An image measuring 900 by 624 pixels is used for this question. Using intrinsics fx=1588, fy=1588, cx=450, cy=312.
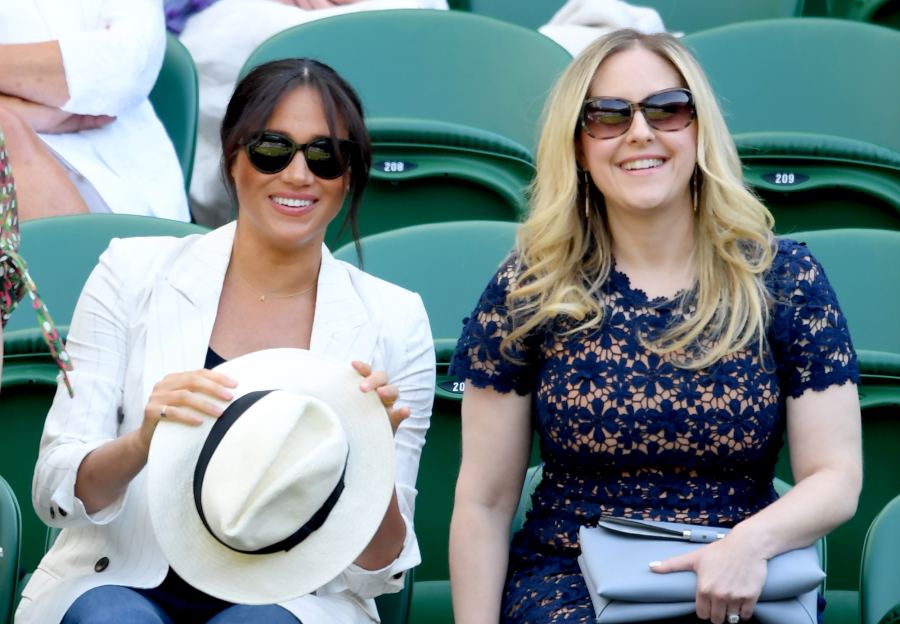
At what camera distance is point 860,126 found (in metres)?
4.18

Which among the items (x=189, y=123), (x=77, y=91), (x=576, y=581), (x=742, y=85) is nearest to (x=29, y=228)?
(x=77, y=91)

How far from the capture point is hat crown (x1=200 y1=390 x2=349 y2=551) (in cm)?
221

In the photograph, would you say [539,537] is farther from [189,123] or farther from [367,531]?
[189,123]

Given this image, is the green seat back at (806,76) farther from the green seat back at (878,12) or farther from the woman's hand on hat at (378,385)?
the woman's hand on hat at (378,385)

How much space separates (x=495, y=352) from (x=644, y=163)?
41 cm

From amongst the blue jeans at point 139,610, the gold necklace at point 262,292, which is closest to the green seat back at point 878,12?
the gold necklace at point 262,292

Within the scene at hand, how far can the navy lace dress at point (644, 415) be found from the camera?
8.42ft

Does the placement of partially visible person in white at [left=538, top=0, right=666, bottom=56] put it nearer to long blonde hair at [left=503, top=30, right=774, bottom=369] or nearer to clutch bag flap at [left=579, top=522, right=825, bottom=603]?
long blonde hair at [left=503, top=30, right=774, bottom=369]

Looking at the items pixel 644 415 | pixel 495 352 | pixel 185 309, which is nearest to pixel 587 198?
pixel 495 352

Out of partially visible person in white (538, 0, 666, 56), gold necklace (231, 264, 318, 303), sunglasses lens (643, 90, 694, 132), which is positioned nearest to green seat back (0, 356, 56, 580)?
gold necklace (231, 264, 318, 303)

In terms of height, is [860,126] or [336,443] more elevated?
[860,126]

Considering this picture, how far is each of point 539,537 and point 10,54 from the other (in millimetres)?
1983

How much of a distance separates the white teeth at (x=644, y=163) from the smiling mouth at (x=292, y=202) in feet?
1.81

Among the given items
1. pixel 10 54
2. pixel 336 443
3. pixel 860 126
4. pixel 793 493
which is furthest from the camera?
pixel 860 126
